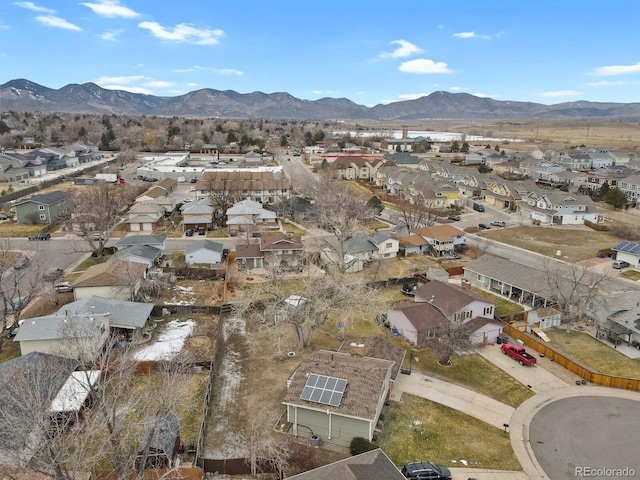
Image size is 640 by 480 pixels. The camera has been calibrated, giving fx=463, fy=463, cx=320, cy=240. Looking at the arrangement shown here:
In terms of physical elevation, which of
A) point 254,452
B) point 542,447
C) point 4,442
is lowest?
point 542,447

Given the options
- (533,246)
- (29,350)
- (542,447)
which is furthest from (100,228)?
(533,246)

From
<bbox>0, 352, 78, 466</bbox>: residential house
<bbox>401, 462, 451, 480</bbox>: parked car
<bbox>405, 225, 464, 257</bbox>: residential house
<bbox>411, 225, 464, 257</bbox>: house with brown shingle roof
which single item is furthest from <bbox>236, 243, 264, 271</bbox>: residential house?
<bbox>401, 462, 451, 480</bbox>: parked car

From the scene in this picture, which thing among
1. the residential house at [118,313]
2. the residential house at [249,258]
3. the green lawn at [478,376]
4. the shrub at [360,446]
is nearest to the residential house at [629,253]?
the green lawn at [478,376]

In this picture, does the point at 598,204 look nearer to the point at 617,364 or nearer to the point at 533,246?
the point at 533,246

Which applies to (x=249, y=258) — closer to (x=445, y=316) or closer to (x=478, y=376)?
(x=445, y=316)

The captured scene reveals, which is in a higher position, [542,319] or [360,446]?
[542,319]

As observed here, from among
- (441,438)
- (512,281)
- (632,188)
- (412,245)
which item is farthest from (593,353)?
(632,188)
